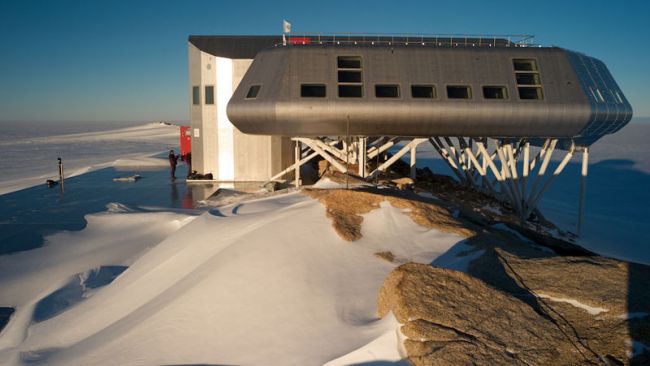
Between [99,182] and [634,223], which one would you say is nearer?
[634,223]

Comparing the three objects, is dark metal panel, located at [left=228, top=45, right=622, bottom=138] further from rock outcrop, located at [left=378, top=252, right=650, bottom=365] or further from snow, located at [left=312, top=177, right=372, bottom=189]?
rock outcrop, located at [left=378, top=252, right=650, bottom=365]

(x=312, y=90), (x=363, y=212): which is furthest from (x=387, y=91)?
(x=363, y=212)

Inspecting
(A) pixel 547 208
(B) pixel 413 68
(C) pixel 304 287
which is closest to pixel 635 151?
(A) pixel 547 208

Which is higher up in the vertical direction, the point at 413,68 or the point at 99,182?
the point at 413,68

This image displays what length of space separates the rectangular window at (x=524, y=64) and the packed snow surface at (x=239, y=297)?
39.5 feet

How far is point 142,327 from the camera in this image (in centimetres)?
830

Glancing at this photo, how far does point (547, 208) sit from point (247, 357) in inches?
989

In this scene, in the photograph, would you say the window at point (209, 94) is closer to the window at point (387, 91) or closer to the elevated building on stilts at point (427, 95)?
the elevated building on stilts at point (427, 95)

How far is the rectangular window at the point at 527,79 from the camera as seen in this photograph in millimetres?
20094

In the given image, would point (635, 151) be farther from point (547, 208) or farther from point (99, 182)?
point (99, 182)

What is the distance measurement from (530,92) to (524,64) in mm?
1380

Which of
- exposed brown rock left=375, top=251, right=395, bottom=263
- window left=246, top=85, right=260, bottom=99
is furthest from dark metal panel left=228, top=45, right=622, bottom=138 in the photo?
exposed brown rock left=375, top=251, right=395, bottom=263

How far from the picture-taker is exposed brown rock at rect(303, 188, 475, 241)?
432 inches

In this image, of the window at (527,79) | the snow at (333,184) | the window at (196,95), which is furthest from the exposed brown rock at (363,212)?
the window at (196,95)
